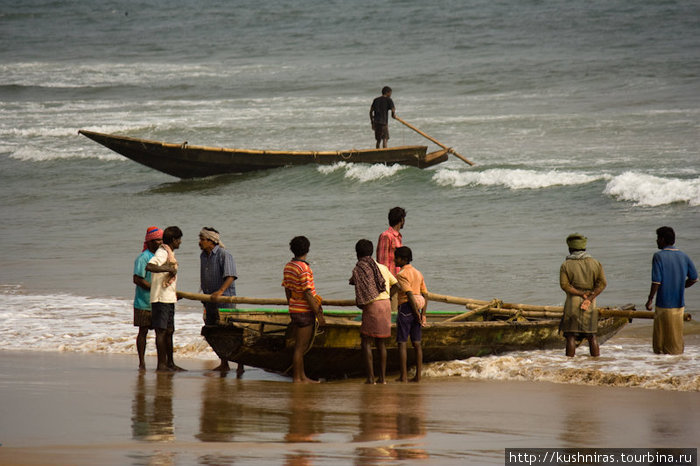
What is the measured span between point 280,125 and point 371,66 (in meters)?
10.5

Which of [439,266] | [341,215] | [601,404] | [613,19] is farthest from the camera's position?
[613,19]

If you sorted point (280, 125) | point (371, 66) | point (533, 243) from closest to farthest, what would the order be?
point (533, 243)
point (280, 125)
point (371, 66)

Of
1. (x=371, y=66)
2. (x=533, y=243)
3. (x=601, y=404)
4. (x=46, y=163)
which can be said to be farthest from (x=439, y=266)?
(x=371, y=66)

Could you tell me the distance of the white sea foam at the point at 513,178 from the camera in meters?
18.0

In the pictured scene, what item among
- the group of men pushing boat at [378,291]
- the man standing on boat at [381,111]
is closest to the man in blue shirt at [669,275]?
the group of men pushing boat at [378,291]

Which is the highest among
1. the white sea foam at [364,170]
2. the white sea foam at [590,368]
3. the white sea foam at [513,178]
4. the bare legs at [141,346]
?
the white sea foam at [364,170]

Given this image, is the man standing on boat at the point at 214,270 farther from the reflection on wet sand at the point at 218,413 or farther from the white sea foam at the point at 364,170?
the white sea foam at the point at 364,170

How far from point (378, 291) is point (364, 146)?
698 inches

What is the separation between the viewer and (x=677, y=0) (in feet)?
137

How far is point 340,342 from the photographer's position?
22.8ft

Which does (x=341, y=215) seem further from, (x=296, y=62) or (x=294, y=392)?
(x=296, y=62)

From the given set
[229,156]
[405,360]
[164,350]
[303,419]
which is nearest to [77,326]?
[164,350]

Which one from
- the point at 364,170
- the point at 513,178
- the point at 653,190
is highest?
the point at 364,170

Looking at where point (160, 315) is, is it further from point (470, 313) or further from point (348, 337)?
point (470, 313)
